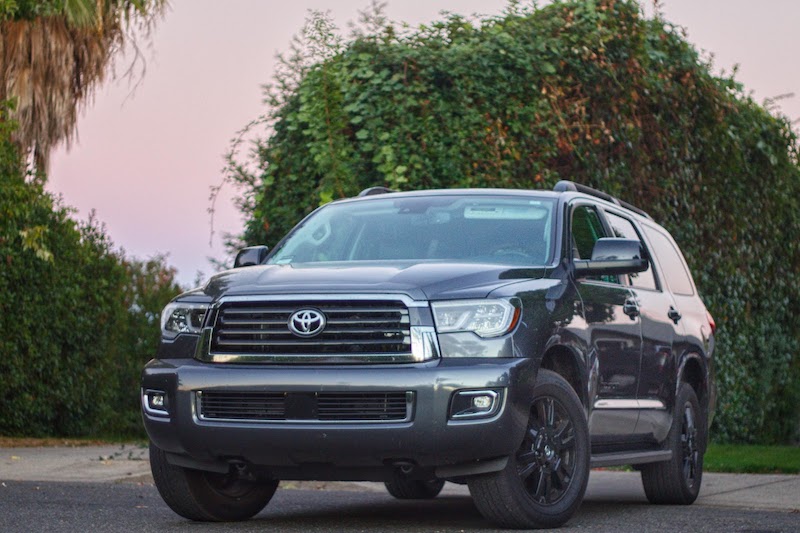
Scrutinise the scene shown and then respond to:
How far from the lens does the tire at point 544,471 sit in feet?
22.3

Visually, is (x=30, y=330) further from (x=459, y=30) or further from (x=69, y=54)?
(x=459, y=30)

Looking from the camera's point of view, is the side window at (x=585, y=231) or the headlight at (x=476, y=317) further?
the side window at (x=585, y=231)

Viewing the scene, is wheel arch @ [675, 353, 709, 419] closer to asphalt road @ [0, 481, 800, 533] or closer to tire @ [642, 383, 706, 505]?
tire @ [642, 383, 706, 505]

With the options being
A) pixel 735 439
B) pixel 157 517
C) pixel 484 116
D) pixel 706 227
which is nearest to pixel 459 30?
pixel 484 116

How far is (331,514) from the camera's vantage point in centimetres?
844

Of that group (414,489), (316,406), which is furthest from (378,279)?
(414,489)

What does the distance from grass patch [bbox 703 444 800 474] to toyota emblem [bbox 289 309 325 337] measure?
661cm

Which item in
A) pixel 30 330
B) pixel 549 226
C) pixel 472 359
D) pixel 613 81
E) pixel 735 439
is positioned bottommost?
pixel 735 439

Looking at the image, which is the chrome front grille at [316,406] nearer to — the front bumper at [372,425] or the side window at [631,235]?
the front bumper at [372,425]

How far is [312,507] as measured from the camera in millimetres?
9039

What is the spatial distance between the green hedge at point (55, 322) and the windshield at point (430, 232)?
7436 millimetres

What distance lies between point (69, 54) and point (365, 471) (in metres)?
14.0

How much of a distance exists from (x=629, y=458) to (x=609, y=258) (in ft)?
4.24

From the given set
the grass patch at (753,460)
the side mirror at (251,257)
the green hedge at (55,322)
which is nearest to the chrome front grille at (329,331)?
the side mirror at (251,257)
